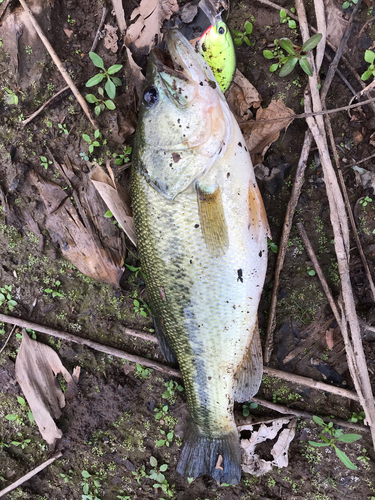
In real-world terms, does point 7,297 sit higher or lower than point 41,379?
higher

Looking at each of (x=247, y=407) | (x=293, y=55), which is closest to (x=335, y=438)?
(x=247, y=407)

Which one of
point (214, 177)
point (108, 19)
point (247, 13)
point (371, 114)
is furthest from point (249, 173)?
point (108, 19)

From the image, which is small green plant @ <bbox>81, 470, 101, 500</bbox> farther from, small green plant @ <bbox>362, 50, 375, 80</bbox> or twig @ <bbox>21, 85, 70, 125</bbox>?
small green plant @ <bbox>362, 50, 375, 80</bbox>

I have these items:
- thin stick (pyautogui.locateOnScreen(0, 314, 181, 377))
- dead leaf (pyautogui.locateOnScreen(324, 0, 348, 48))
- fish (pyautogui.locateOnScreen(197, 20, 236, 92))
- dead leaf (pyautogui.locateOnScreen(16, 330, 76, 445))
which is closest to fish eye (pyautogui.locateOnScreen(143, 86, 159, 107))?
fish (pyautogui.locateOnScreen(197, 20, 236, 92))

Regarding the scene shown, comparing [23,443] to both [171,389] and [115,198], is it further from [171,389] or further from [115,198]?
[115,198]

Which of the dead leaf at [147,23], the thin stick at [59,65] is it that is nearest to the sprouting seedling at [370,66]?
the dead leaf at [147,23]

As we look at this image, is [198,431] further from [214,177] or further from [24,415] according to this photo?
[214,177]

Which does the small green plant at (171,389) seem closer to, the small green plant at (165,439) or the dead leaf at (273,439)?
the small green plant at (165,439)
